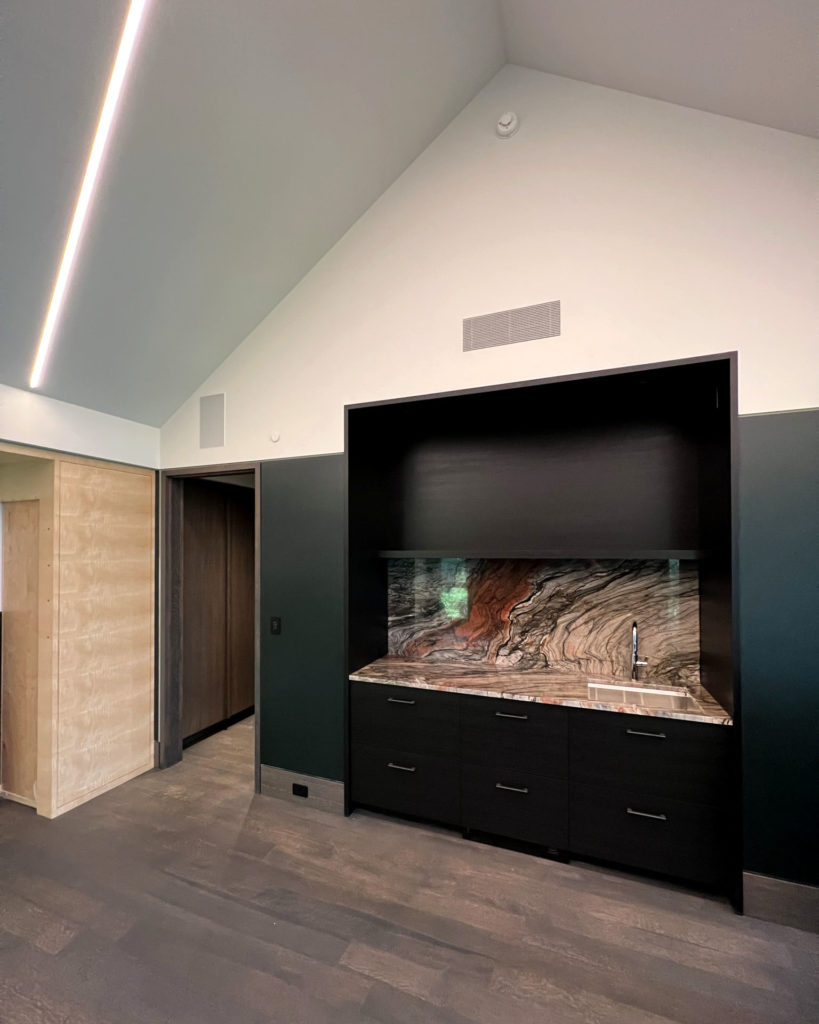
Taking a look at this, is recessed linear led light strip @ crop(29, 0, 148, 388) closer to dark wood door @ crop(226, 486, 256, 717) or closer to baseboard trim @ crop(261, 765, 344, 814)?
dark wood door @ crop(226, 486, 256, 717)

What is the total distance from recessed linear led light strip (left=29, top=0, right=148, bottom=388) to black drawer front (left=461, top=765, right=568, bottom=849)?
335 centimetres

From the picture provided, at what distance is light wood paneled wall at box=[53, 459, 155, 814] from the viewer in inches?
116

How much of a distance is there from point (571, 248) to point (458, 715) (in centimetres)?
260

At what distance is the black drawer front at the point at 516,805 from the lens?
241 centimetres

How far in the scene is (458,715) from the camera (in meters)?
2.60

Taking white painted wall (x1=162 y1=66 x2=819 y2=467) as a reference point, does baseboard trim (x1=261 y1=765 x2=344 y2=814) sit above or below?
below

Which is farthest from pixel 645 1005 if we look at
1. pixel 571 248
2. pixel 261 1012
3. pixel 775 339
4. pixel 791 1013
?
pixel 571 248

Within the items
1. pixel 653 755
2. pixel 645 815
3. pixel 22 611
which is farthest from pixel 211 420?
pixel 645 815

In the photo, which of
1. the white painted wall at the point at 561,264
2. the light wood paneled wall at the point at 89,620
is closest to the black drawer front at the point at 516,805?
the white painted wall at the point at 561,264

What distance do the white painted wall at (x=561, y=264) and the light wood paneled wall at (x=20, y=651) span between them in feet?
4.97

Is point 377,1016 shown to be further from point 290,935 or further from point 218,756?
point 218,756

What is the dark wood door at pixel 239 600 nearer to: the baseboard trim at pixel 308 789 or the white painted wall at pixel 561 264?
the white painted wall at pixel 561 264

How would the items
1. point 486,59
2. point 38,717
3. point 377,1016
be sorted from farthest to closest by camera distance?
point 38,717 < point 486,59 < point 377,1016

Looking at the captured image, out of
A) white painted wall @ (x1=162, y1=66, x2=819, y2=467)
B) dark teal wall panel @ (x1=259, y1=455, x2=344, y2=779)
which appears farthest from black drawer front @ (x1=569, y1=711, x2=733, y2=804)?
white painted wall @ (x1=162, y1=66, x2=819, y2=467)
